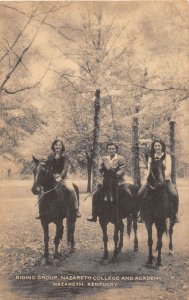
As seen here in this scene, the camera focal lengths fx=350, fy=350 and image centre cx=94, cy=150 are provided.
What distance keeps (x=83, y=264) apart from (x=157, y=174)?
93.9 inches

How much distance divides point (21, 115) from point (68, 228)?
2823mm

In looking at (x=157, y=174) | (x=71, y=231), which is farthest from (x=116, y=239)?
(x=157, y=174)

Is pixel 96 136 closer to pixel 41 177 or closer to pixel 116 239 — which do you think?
pixel 41 177

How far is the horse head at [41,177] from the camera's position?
19.9 ft

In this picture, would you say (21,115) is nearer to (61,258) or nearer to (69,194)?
(69,194)

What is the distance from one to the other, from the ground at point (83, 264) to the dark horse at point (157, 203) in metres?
0.39

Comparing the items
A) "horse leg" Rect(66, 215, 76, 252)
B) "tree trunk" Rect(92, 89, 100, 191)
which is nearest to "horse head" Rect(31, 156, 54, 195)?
"horse leg" Rect(66, 215, 76, 252)

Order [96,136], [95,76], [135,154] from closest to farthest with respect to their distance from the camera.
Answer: [135,154] < [95,76] < [96,136]

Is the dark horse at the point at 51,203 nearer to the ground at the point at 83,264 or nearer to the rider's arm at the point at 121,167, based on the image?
the ground at the point at 83,264

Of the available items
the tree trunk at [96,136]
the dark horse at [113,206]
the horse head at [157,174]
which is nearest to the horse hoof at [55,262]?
the dark horse at [113,206]

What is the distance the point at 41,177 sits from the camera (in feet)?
20.6

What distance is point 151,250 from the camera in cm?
686

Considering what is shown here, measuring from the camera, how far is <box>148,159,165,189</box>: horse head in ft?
20.8

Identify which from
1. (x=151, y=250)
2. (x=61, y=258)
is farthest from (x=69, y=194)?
(x=151, y=250)
